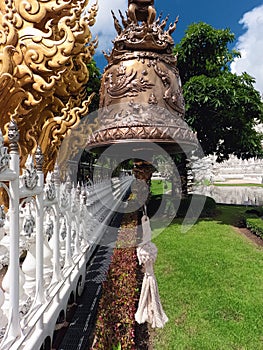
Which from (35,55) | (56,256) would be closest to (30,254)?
(56,256)

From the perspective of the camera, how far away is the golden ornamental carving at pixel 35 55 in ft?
13.7

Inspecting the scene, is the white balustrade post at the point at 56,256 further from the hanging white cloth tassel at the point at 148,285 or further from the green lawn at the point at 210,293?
the green lawn at the point at 210,293

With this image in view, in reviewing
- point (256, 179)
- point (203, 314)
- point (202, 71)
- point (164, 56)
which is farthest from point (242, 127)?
point (256, 179)

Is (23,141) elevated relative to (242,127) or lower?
lower

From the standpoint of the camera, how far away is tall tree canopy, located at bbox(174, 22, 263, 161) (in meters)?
11.3

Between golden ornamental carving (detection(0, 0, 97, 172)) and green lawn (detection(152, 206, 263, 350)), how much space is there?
11.1 ft

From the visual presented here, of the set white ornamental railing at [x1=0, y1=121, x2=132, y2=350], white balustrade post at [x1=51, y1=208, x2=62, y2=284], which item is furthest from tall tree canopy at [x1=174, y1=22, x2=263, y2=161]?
white balustrade post at [x1=51, y1=208, x2=62, y2=284]

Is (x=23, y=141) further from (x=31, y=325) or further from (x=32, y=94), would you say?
(x=31, y=325)

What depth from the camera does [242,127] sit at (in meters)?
13.0

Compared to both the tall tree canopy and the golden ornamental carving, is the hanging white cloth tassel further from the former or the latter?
the tall tree canopy

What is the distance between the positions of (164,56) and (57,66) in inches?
115

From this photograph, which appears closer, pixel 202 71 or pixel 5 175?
pixel 5 175

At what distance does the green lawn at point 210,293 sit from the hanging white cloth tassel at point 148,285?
1.21m

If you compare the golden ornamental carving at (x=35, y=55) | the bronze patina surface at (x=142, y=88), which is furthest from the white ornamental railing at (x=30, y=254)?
the golden ornamental carving at (x=35, y=55)
